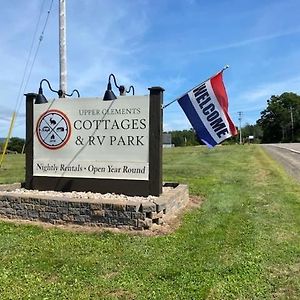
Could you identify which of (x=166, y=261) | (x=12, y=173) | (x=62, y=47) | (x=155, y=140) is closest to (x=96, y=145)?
(x=155, y=140)

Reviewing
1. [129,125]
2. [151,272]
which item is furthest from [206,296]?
[129,125]

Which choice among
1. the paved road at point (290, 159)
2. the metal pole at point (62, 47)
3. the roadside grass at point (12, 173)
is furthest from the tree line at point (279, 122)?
the metal pole at point (62, 47)

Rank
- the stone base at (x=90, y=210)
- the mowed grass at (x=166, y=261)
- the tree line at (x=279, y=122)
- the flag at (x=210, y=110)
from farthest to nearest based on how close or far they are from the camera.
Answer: the tree line at (x=279, y=122) < the flag at (x=210, y=110) < the stone base at (x=90, y=210) < the mowed grass at (x=166, y=261)

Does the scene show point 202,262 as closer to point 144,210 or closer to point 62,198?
point 144,210

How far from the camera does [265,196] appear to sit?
9.66 m

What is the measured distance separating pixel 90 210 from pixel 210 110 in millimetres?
2747

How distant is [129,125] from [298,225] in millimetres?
3342

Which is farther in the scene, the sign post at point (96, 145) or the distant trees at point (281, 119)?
the distant trees at point (281, 119)

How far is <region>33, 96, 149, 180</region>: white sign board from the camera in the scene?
301 inches

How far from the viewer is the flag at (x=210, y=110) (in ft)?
24.5

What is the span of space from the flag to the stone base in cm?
127

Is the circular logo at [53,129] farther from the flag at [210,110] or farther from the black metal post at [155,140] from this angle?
the flag at [210,110]

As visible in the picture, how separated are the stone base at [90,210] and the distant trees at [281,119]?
116 m

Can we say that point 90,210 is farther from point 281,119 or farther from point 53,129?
point 281,119
